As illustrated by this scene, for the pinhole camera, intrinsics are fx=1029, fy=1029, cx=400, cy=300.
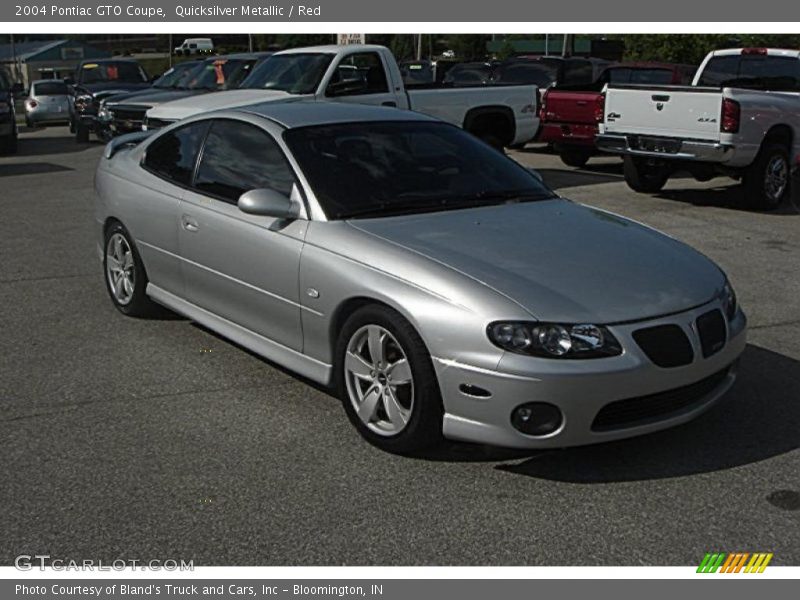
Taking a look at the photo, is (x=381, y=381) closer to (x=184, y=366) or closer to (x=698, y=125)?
(x=184, y=366)

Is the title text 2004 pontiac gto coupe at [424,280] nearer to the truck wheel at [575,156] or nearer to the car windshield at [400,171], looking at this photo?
the car windshield at [400,171]

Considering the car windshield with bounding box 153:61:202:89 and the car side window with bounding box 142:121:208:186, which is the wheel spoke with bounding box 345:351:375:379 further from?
the car windshield with bounding box 153:61:202:89

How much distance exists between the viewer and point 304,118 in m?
5.93

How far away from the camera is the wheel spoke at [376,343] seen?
4680mm

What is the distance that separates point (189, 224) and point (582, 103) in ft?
35.3

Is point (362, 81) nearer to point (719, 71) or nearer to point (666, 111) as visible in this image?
point (666, 111)

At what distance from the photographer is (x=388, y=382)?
468 centimetres

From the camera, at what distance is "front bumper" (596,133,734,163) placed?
11555 millimetres

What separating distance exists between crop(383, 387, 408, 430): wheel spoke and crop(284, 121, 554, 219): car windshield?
1.03 m

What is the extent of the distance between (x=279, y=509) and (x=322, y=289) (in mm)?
1216

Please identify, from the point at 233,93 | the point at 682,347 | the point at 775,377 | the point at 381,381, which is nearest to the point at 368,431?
the point at 381,381

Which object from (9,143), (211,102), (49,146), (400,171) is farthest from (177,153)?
(49,146)

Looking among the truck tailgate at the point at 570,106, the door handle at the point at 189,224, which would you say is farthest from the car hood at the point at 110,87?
the door handle at the point at 189,224

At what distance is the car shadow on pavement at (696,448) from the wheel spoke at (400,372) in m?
0.57
